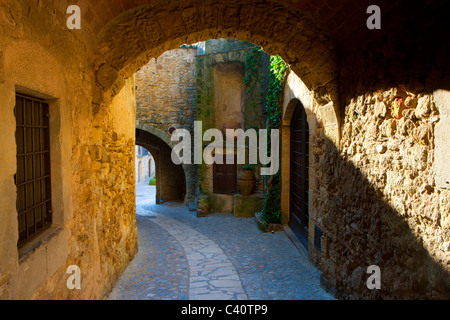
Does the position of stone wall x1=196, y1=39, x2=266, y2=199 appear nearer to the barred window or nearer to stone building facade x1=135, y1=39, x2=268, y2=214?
stone building facade x1=135, y1=39, x2=268, y2=214

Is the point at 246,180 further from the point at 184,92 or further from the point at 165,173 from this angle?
the point at 165,173

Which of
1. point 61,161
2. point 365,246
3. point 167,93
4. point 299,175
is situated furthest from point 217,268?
point 167,93

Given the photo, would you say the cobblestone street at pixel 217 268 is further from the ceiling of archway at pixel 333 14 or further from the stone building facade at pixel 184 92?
the stone building facade at pixel 184 92

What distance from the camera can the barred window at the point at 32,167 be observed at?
208cm

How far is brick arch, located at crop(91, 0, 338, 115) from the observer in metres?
3.20

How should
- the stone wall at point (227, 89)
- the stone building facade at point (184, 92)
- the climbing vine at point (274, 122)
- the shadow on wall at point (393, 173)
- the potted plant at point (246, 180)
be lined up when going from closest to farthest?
the shadow on wall at point (393, 173)
the climbing vine at point (274, 122)
the potted plant at point (246, 180)
the stone wall at point (227, 89)
the stone building facade at point (184, 92)

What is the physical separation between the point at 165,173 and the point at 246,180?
18.2 ft

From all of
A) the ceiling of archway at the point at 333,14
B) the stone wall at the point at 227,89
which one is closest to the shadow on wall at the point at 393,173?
the ceiling of archway at the point at 333,14

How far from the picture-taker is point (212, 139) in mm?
10625

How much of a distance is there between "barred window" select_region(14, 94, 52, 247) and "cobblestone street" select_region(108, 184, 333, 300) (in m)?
1.83

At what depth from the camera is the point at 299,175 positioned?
618cm

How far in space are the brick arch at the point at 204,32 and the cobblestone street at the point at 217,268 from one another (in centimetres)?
239

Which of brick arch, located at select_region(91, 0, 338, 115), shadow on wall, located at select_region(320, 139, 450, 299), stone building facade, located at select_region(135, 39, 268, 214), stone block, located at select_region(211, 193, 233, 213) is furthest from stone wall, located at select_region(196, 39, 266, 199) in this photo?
brick arch, located at select_region(91, 0, 338, 115)

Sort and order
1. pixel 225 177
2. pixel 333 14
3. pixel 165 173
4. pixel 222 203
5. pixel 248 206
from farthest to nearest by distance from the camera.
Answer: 1. pixel 165 173
2. pixel 225 177
3. pixel 222 203
4. pixel 248 206
5. pixel 333 14
